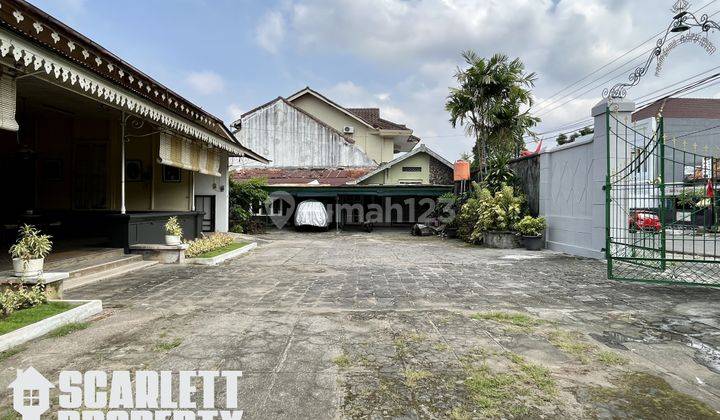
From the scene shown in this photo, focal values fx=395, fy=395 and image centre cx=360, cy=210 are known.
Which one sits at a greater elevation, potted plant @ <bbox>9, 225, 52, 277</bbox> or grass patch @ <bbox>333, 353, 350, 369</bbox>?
potted plant @ <bbox>9, 225, 52, 277</bbox>

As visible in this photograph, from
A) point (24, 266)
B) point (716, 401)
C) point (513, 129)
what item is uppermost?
point (513, 129)

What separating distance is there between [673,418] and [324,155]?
23.6 metres

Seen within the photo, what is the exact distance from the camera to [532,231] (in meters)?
11.4

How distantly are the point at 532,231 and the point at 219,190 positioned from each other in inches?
420

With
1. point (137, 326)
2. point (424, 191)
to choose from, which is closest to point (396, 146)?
point (424, 191)

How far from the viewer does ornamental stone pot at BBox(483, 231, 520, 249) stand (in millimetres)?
12023

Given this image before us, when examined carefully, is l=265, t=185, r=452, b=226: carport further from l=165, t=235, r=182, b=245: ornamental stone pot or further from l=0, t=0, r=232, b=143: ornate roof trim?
l=0, t=0, r=232, b=143: ornate roof trim

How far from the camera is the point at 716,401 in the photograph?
2.62m

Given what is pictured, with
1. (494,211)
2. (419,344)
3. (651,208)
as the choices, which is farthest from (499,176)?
(419,344)

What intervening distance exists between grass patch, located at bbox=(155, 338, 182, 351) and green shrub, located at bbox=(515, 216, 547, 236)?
10.1 m

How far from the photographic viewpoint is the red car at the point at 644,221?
23.7ft

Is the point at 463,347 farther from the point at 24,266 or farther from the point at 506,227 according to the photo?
the point at 506,227

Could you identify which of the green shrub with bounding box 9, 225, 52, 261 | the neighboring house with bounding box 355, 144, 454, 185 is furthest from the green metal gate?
the neighboring house with bounding box 355, 144, 454, 185

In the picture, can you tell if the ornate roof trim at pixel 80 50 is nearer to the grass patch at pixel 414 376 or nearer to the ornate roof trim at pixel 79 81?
the ornate roof trim at pixel 79 81
